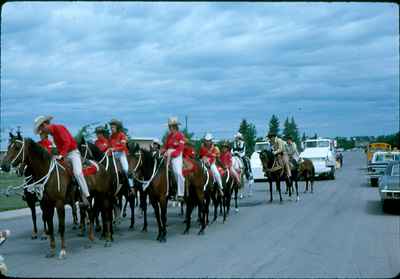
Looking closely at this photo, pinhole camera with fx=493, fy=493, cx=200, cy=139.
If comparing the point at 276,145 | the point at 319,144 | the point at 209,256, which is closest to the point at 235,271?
the point at 209,256

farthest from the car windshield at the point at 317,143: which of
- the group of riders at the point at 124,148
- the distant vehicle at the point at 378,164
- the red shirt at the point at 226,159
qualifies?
the red shirt at the point at 226,159

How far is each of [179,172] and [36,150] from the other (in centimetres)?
391

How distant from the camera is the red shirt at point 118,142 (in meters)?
13.2

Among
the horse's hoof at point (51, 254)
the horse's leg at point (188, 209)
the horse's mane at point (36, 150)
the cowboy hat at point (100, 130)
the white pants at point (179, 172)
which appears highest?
the cowboy hat at point (100, 130)

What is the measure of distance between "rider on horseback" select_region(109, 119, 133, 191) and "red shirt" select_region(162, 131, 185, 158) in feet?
3.80

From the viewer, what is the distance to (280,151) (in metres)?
22.3

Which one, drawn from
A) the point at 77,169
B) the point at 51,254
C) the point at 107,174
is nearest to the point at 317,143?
the point at 107,174

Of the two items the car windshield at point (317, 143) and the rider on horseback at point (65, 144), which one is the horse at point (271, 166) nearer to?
the rider on horseback at point (65, 144)

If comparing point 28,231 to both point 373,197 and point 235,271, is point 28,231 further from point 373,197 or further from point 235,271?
point 373,197

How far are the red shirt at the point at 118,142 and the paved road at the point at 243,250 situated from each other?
93.8 inches

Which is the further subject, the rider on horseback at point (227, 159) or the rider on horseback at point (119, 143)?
the rider on horseback at point (227, 159)

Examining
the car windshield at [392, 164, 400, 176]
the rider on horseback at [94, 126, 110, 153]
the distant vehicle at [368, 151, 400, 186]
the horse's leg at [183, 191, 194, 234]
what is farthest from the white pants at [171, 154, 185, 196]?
the distant vehicle at [368, 151, 400, 186]

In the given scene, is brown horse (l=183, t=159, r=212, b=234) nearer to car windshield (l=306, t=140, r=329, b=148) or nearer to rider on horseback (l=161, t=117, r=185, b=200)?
rider on horseback (l=161, t=117, r=185, b=200)

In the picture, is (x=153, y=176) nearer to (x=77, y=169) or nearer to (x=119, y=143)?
(x=119, y=143)
